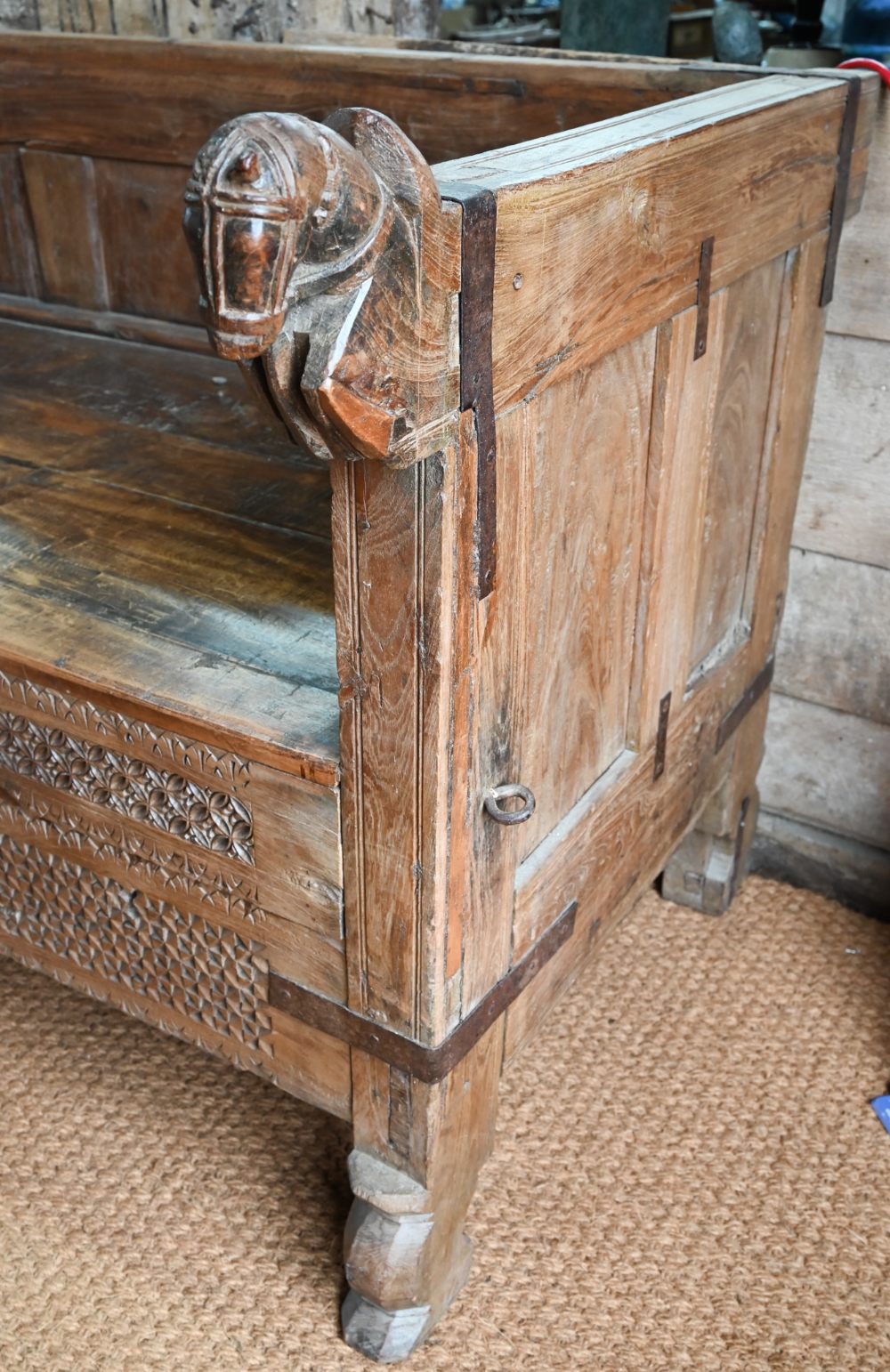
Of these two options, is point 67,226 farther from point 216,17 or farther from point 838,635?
point 838,635

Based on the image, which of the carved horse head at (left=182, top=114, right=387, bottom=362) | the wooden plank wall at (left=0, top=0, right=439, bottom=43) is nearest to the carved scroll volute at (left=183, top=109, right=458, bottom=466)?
the carved horse head at (left=182, top=114, right=387, bottom=362)

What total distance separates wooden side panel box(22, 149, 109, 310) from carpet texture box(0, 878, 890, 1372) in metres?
0.87

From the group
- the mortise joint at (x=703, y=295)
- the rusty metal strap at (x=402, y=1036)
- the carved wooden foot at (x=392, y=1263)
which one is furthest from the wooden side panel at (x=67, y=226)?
the carved wooden foot at (x=392, y=1263)

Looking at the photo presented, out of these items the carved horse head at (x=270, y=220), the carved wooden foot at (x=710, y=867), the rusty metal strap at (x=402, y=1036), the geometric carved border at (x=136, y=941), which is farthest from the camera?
the carved wooden foot at (x=710, y=867)

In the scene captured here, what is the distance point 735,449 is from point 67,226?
38.5 inches

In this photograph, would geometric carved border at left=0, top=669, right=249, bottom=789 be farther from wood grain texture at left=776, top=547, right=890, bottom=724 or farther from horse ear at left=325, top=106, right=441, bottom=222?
wood grain texture at left=776, top=547, right=890, bottom=724

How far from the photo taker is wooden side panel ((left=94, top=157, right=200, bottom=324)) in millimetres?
1707

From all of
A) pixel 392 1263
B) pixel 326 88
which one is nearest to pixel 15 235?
pixel 326 88

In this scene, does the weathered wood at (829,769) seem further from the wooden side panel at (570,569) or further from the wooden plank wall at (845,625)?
the wooden side panel at (570,569)

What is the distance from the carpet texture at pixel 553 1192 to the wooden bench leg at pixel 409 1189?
0.16 feet

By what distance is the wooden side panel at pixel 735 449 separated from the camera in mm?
1214

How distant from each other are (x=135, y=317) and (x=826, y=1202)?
130cm

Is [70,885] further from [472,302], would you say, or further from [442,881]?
[472,302]

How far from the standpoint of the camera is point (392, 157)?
700 millimetres
